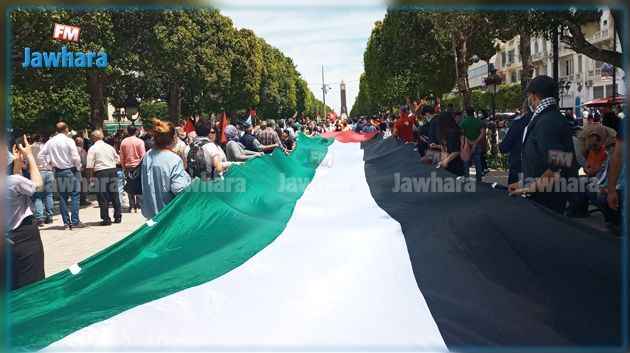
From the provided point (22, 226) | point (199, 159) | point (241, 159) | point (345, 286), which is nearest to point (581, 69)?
point (241, 159)

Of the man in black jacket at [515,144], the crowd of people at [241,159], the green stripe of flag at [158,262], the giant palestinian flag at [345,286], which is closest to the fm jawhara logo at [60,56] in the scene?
the crowd of people at [241,159]

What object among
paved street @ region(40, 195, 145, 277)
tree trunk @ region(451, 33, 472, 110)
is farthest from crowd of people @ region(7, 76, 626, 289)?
tree trunk @ region(451, 33, 472, 110)

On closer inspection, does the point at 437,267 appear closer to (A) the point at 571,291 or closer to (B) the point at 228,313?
(A) the point at 571,291

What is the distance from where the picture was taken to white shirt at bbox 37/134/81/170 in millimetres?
12281

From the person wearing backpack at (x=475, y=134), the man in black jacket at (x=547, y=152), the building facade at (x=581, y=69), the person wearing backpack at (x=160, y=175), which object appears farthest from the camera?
the building facade at (x=581, y=69)

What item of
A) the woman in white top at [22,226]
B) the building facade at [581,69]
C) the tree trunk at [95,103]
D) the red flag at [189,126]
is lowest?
the woman in white top at [22,226]

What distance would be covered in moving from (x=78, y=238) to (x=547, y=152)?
888 centimetres

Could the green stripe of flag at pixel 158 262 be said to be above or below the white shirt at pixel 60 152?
below

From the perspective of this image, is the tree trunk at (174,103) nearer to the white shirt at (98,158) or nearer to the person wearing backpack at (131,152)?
the person wearing backpack at (131,152)

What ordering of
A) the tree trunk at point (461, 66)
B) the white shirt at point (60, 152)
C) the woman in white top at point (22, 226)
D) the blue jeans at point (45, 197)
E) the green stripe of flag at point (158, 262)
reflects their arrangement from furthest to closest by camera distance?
the tree trunk at point (461, 66)
the blue jeans at point (45, 197)
the white shirt at point (60, 152)
the woman in white top at point (22, 226)
the green stripe of flag at point (158, 262)

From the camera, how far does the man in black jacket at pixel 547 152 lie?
5230 millimetres

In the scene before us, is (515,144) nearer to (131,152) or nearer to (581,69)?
(131,152)

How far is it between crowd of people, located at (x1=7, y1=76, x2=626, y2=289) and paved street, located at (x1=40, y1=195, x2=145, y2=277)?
39 cm

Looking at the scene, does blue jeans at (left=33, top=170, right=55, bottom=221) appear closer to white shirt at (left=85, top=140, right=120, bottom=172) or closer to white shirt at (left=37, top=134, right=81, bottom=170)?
white shirt at (left=37, top=134, right=81, bottom=170)
